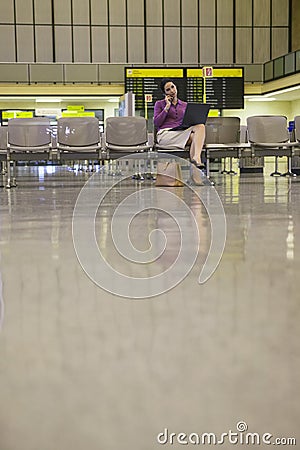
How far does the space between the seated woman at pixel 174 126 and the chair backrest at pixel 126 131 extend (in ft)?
3.26

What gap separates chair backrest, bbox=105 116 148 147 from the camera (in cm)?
909

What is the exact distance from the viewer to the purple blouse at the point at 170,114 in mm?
7972

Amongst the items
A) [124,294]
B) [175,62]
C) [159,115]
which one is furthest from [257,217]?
[175,62]

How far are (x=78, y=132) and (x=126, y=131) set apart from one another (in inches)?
26.0

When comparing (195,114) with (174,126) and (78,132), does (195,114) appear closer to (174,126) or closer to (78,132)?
(174,126)

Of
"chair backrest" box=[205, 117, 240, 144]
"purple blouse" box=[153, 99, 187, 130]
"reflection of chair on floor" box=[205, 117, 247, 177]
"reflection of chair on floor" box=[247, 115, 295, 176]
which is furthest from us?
"chair backrest" box=[205, 117, 240, 144]

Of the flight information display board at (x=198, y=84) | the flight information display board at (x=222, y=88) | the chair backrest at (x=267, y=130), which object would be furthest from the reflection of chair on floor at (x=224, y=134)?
the flight information display board at (x=222, y=88)

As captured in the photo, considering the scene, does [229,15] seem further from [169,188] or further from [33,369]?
[33,369]

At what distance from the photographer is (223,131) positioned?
32.3 ft

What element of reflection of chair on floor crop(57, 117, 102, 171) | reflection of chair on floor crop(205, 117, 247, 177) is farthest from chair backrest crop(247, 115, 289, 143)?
reflection of chair on floor crop(57, 117, 102, 171)

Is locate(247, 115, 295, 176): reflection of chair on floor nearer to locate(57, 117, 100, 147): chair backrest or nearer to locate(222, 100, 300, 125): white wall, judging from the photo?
locate(57, 117, 100, 147): chair backrest

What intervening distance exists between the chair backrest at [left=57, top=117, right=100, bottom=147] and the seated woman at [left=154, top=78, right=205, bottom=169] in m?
1.25

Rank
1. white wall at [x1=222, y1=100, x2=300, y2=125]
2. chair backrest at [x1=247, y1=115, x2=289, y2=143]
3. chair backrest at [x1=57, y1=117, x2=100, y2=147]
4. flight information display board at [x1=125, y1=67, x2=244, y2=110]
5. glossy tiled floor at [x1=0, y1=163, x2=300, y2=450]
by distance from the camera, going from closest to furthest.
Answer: glossy tiled floor at [x1=0, y1=163, x2=300, y2=450]
chair backrest at [x1=57, y1=117, x2=100, y2=147]
chair backrest at [x1=247, y1=115, x2=289, y2=143]
flight information display board at [x1=125, y1=67, x2=244, y2=110]
white wall at [x1=222, y1=100, x2=300, y2=125]

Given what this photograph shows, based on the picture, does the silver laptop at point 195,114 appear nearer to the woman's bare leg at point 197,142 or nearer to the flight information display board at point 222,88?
the woman's bare leg at point 197,142
